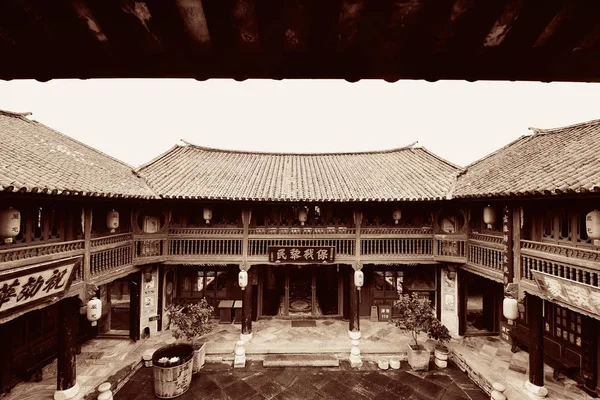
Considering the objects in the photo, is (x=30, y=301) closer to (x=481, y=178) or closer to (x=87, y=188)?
(x=87, y=188)

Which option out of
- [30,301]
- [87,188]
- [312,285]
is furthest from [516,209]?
[30,301]

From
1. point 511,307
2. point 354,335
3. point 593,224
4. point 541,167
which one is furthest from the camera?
point 354,335

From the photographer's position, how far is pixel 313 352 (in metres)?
12.1

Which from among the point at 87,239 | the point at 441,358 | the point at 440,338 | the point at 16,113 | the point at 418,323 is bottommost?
the point at 441,358

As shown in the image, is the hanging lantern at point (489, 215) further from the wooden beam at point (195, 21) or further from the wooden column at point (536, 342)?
the wooden beam at point (195, 21)

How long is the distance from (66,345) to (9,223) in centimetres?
450

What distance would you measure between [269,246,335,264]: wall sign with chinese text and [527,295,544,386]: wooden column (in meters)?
7.02

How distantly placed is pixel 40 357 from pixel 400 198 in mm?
14336

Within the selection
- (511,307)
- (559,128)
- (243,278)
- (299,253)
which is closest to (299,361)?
(243,278)

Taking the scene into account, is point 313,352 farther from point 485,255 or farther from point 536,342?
point 485,255

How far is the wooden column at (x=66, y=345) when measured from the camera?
902 cm

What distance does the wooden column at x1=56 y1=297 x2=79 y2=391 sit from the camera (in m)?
9.02

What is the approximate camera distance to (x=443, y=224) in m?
13.2

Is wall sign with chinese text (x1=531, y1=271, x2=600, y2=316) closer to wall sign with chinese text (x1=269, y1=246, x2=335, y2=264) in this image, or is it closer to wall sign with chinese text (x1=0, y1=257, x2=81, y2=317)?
wall sign with chinese text (x1=269, y1=246, x2=335, y2=264)
